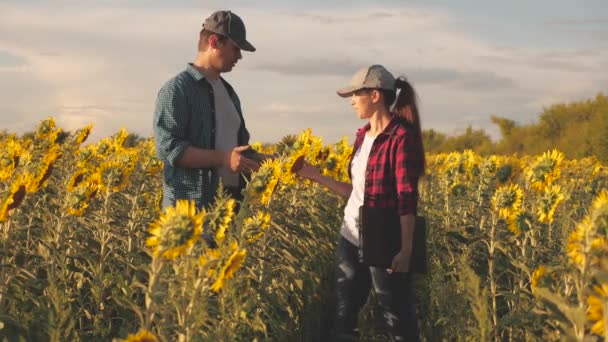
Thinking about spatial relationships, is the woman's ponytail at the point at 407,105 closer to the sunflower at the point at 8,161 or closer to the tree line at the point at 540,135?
the sunflower at the point at 8,161

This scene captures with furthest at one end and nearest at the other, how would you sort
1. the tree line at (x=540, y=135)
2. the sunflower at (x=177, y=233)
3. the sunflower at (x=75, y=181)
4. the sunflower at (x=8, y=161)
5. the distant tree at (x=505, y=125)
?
the distant tree at (x=505, y=125) < the tree line at (x=540, y=135) < the sunflower at (x=8, y=161) < the sunflower at (x=75, y=181) < the sunflower at (x=177, y=233)

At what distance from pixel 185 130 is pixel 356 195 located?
3.03 ft

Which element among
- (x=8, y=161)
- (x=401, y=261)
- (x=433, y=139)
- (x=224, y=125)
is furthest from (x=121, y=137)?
(x=433, y=139)

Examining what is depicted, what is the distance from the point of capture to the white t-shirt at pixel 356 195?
3.91m

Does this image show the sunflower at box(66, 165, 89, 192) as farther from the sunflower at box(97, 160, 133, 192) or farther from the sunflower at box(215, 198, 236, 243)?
the sunflower at box(215, 198, 236, 243)

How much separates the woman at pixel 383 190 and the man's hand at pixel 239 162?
1.00 feet

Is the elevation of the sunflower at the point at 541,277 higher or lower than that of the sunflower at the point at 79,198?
lower

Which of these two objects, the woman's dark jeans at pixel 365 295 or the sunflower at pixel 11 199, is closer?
the sunflower at pixel 11 199

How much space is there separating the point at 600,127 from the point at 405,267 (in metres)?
24.6

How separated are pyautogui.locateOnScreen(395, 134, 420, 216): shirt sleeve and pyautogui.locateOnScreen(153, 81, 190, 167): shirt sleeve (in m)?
1.03

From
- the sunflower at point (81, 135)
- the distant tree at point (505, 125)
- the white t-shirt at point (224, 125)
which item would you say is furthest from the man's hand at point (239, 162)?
the distant tree at point (505, 125)

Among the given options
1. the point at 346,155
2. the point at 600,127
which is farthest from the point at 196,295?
the point at 600,127

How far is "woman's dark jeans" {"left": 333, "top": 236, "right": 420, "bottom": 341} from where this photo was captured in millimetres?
3785

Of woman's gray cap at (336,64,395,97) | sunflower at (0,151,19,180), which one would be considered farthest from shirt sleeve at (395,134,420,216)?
sunflower at (0,151,19,180)
